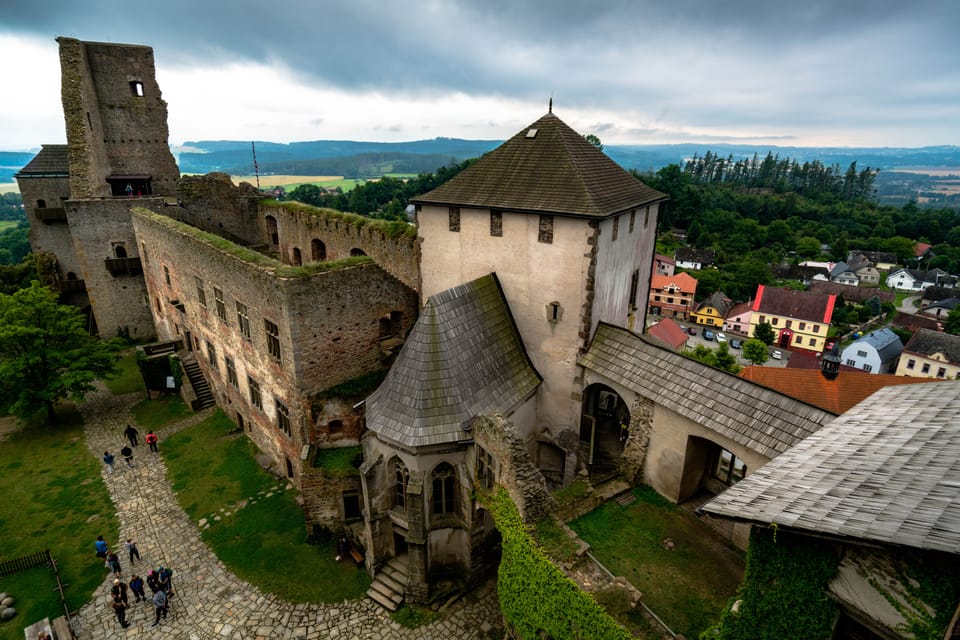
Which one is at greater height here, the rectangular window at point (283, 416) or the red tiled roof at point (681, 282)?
the rectangular window at point (283, 416)

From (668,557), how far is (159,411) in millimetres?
30958

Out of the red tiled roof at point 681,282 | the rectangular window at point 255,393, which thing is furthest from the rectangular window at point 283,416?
the red tiled roof at point 681,282

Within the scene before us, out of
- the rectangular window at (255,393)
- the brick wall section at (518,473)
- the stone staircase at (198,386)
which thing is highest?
the brick wall section at (518,473)

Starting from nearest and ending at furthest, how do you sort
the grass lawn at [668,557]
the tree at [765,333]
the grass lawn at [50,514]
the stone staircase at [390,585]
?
the grass lawn at [668,557] < the stone staircase at [390,585] < the grass lawn at [50,514] < the tree at [765,333]

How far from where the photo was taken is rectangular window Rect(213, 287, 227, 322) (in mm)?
25427

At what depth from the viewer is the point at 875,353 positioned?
70.7 metres

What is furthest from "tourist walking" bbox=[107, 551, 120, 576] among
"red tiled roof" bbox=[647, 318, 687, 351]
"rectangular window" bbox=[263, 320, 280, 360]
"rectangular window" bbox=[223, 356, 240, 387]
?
"red tiled roof" bbox=[647, 318, 687, 351]

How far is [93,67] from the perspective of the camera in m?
36.8

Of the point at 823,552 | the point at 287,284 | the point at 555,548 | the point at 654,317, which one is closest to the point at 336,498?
the point at 287,284

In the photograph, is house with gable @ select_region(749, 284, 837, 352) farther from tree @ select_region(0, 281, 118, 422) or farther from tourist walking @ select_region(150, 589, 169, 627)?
tree @ select_region(0, 281, 118, 422)

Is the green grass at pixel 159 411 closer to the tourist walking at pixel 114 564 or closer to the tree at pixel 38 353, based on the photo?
the tree at pixel 38 353

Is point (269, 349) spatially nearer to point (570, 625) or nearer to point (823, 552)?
point (570, 625)

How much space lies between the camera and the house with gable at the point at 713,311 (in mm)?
94875

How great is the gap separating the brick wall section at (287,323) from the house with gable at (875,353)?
7622 cm
